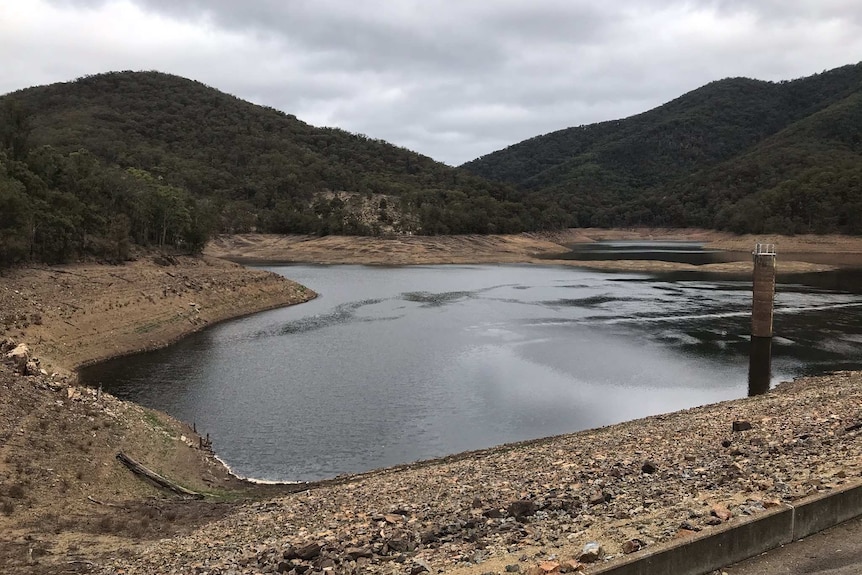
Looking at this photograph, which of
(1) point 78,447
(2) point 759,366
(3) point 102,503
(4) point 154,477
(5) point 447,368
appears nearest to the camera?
(3) point 102,503

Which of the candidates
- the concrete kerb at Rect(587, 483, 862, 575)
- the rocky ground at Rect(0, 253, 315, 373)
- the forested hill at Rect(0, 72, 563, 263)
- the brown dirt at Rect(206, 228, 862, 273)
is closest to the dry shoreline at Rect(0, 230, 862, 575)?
the concrete kerb at Rect(587, 483, 862, 575)

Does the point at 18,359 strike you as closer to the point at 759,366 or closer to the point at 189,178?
the point at 759,366

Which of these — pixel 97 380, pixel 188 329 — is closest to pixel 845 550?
pixel 97 380

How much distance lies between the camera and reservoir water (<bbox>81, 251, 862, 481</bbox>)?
1895 centimetres

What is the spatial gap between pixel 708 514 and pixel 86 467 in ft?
41.2

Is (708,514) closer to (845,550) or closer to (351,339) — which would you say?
(845,550)

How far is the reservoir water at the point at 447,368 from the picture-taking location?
1895 cm

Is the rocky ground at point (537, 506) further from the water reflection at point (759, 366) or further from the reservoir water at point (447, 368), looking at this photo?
the water reflection at point (759, 366)

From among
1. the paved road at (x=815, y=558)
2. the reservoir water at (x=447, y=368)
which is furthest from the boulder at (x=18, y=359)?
the paved road at (x=815, y=558)

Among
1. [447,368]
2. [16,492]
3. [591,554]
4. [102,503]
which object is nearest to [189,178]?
[447,368]

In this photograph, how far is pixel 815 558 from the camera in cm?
561

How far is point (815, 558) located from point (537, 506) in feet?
10.7

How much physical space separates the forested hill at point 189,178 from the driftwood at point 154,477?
23.4m

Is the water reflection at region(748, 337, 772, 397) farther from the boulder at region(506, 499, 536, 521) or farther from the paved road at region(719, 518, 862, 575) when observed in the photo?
the paved road at region(719, 518, 862, 575)
